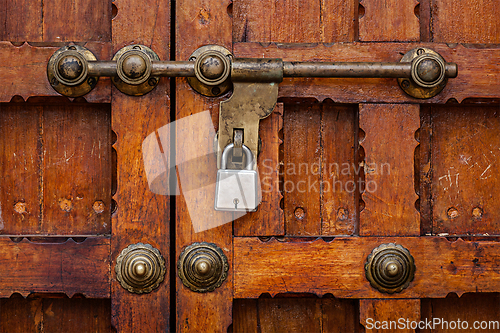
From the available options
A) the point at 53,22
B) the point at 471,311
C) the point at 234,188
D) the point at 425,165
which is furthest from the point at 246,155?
the point at 471,311

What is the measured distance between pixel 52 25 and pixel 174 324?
28.5 inches

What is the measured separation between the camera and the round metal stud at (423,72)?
2.39ft

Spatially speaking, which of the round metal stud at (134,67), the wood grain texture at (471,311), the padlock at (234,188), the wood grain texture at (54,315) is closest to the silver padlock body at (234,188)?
the padlock at (234,188)

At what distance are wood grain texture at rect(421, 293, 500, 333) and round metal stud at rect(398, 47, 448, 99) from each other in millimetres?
488

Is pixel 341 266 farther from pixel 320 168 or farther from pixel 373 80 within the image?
pixel 373 80

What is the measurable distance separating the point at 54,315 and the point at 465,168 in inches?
39.6

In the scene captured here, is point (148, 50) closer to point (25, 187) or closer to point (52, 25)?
point (52, 25)

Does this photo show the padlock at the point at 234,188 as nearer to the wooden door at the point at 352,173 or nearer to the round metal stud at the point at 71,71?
the wooden door at the point at 352,173

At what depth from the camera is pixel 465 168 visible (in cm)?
81

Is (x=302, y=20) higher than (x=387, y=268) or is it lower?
A: higher

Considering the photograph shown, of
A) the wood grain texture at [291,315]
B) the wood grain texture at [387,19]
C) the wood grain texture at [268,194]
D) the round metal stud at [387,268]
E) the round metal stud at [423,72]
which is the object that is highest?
the wood grain texture at [387,19]

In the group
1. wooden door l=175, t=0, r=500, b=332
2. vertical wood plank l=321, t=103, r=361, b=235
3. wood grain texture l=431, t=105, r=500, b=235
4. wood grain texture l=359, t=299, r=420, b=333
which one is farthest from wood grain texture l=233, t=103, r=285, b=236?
wood grain texture l=431, t=105, r=500, b=235

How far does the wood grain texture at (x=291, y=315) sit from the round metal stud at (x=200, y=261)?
11cm

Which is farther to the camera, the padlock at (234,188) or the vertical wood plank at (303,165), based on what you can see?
the vertical wood plank at (303,165)
